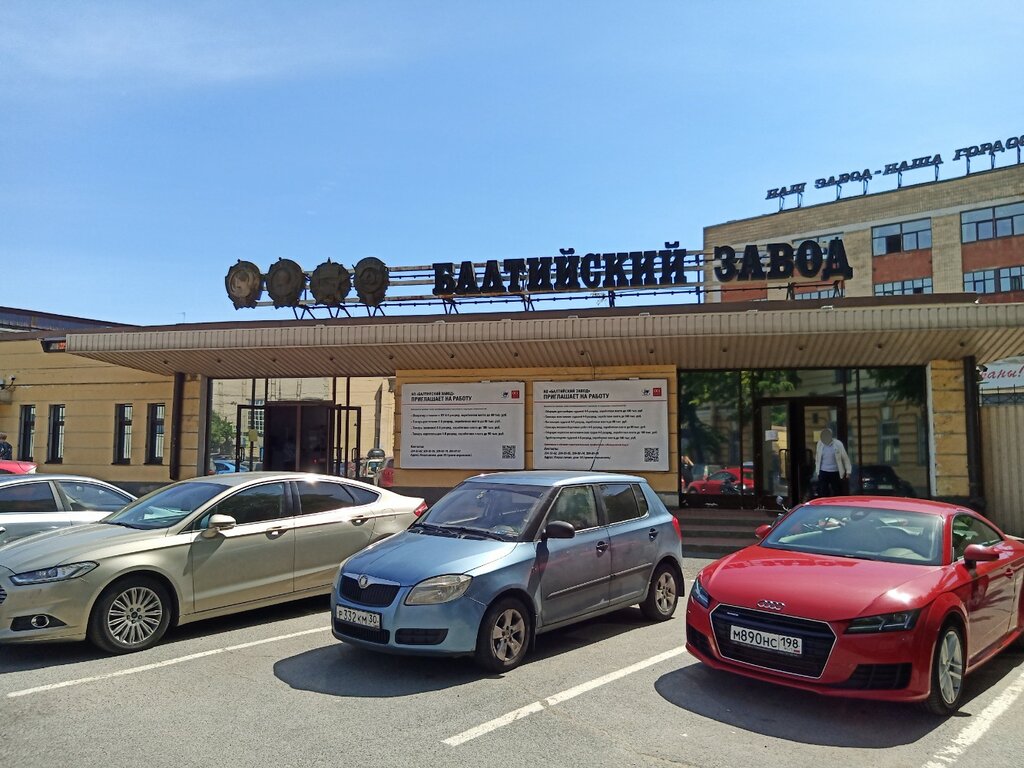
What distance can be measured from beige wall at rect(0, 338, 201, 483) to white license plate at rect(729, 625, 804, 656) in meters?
15.9

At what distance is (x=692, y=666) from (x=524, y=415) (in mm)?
10129

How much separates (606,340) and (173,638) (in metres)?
8.76

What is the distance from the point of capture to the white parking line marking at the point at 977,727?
4168mm

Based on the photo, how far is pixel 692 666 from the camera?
5883 millimetres

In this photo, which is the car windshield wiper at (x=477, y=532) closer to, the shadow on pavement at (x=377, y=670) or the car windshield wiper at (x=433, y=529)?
the car windshield wiper at (x=433, y=529)

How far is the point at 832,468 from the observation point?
1326cm

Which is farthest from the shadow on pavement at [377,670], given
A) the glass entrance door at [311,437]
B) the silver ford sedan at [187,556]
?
the glass entrance door at [311,437]

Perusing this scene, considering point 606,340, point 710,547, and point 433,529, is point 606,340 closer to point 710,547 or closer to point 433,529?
point 710,547

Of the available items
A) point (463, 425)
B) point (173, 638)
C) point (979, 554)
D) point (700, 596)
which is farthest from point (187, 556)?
point (463, 425)

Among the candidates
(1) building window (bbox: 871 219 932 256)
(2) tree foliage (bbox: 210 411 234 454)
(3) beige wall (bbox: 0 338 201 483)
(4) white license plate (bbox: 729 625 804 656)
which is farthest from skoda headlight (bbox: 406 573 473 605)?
(1) building window (bbox: 871 219 932 256)

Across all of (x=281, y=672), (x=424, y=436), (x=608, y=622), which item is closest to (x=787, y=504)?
(x=424, y=436)

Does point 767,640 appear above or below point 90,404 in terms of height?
below

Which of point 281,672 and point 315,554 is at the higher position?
point 315,554

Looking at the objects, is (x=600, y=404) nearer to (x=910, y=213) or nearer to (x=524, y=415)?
(x=524, y=415)
